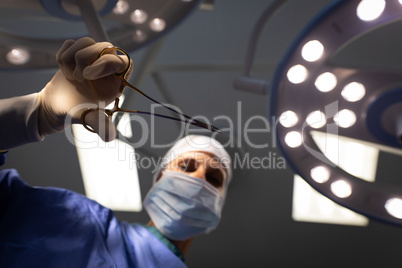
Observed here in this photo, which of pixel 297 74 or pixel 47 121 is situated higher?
pixel 297 74

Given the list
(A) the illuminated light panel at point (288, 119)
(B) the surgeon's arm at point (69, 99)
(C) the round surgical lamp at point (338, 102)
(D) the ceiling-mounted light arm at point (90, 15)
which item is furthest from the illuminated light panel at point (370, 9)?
(D) the ceiling-mounted light arm at point (90, 15)

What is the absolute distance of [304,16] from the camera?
4.99 ft

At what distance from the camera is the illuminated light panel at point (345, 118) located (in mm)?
840

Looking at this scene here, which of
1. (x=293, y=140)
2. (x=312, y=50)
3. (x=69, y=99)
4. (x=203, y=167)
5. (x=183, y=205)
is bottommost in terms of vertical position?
(x=183, y=205)

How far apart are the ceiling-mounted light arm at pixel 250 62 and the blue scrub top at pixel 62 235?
0.88 m

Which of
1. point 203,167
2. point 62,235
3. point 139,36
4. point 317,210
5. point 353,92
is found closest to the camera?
point 353,92

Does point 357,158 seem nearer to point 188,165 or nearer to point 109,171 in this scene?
point 188,165

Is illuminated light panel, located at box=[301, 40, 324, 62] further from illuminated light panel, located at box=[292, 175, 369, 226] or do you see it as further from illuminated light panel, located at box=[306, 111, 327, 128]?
illuminated light panel, located at box=[292, 175, 369, 226]

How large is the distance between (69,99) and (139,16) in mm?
316

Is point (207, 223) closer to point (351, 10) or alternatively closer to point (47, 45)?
point (47, 45)

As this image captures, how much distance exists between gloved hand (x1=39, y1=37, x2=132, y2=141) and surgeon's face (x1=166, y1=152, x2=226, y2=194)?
0.79 m

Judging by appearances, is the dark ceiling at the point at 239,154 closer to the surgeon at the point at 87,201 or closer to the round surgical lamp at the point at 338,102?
the surgeon at the point at 87,201

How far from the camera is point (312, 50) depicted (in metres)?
0.76

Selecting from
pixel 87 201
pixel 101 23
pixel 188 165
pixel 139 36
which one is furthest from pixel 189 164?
pixel 101 23
